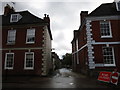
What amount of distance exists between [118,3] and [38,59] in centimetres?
1344

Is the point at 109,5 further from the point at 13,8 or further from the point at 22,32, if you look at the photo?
the point at 13,8

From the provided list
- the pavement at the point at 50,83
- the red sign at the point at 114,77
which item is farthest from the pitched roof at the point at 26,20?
the red sign at the point at 114,77

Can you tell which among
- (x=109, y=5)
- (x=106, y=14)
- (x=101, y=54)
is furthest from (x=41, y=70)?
(x=109, y=5)

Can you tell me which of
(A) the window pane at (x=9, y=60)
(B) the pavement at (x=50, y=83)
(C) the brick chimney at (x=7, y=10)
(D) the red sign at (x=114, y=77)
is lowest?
(B) the pavement at (x=50, y=83)

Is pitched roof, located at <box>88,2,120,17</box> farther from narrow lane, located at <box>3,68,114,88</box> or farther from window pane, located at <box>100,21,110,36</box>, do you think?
narrow lane, located at <box>3,68,114,88</box>

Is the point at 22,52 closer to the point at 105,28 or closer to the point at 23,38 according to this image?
the point at 23,38

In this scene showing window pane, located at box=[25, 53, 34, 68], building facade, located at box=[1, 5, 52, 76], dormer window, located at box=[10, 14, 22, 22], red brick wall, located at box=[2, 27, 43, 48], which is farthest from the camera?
dormer window, located at box=[10, 14, 22, 22]

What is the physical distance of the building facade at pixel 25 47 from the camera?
1526cm

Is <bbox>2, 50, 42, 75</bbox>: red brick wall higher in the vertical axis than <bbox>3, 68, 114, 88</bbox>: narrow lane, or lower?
higher

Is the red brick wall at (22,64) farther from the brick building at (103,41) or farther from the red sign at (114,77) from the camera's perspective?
the red sign at (114,77)

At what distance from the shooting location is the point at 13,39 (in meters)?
16.8

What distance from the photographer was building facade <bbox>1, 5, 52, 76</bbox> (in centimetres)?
1526

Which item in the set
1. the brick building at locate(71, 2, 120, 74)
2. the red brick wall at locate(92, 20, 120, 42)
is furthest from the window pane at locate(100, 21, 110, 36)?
the red brick wall at locate(92, 20, 120, 42)

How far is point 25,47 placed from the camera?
16.0 metres
